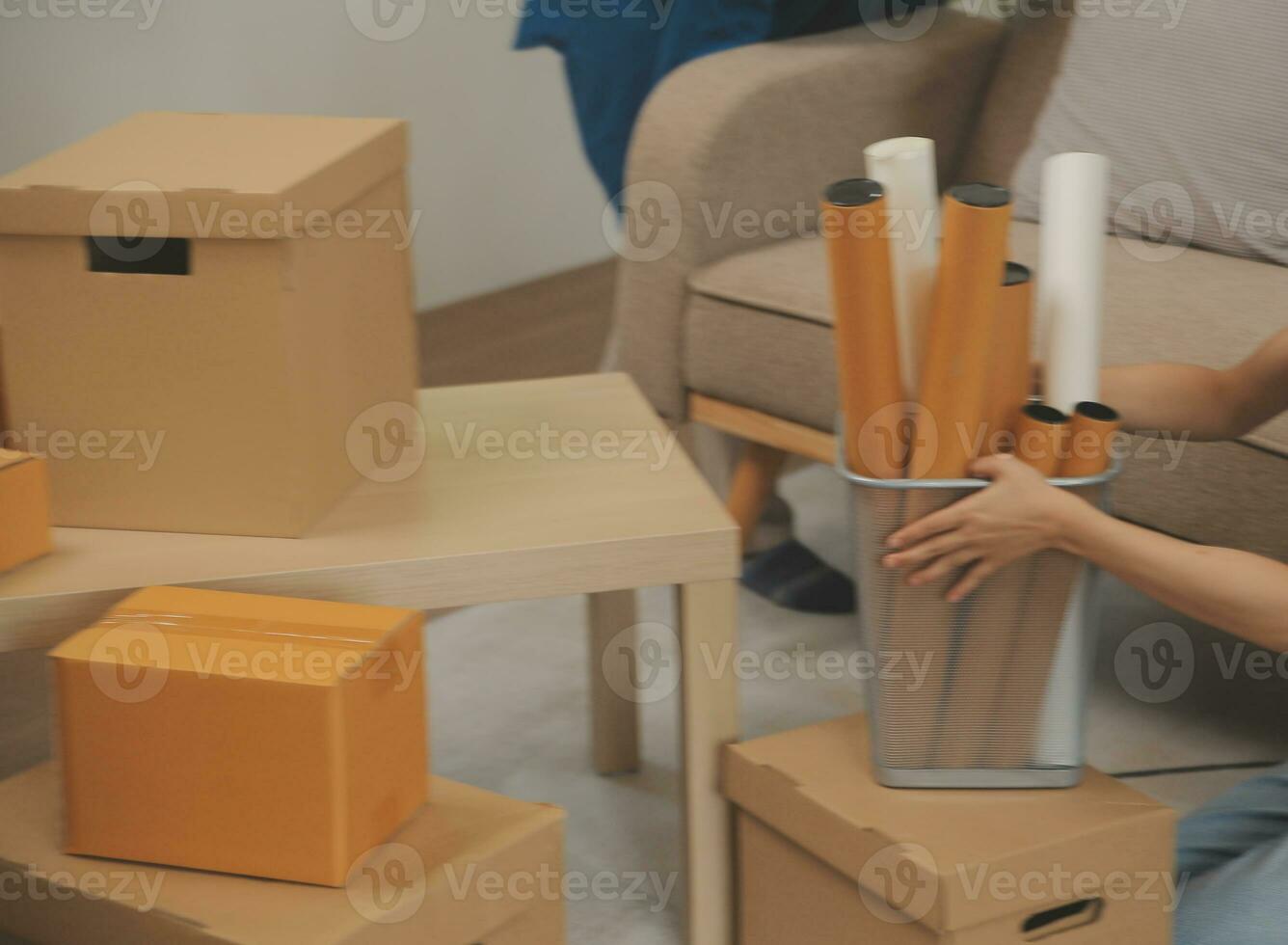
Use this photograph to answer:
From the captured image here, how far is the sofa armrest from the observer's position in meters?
1.68

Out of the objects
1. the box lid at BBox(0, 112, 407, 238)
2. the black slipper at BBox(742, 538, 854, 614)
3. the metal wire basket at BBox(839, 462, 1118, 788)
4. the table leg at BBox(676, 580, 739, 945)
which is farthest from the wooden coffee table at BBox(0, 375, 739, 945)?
the black slipper at BBox(742, 538, 854, 614)

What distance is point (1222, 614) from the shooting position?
100cm

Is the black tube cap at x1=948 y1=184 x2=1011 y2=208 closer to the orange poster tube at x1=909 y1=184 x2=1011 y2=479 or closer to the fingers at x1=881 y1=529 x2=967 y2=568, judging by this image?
the orange poster tube at x1=909 y1=184 x2=1011 y2=479

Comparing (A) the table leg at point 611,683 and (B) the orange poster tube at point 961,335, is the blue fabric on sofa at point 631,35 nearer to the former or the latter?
(A) the table leg at point 611,683

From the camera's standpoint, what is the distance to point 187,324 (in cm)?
105

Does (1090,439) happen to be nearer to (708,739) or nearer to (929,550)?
(929,550)

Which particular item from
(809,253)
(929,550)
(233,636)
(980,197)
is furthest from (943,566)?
(809,253)

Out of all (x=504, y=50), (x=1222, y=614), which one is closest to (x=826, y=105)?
(x=1222, y=614)

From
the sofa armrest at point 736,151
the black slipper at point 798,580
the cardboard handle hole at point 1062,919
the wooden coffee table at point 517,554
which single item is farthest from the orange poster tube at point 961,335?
the black slipper at point 798,580

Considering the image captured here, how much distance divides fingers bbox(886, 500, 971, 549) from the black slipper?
0.87 m

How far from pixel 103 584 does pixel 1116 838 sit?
71 cm

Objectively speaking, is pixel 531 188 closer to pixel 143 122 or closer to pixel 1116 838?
pixel 143 122

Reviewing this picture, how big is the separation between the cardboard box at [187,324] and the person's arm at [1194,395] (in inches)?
23.6

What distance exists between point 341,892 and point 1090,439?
0.56 metres
